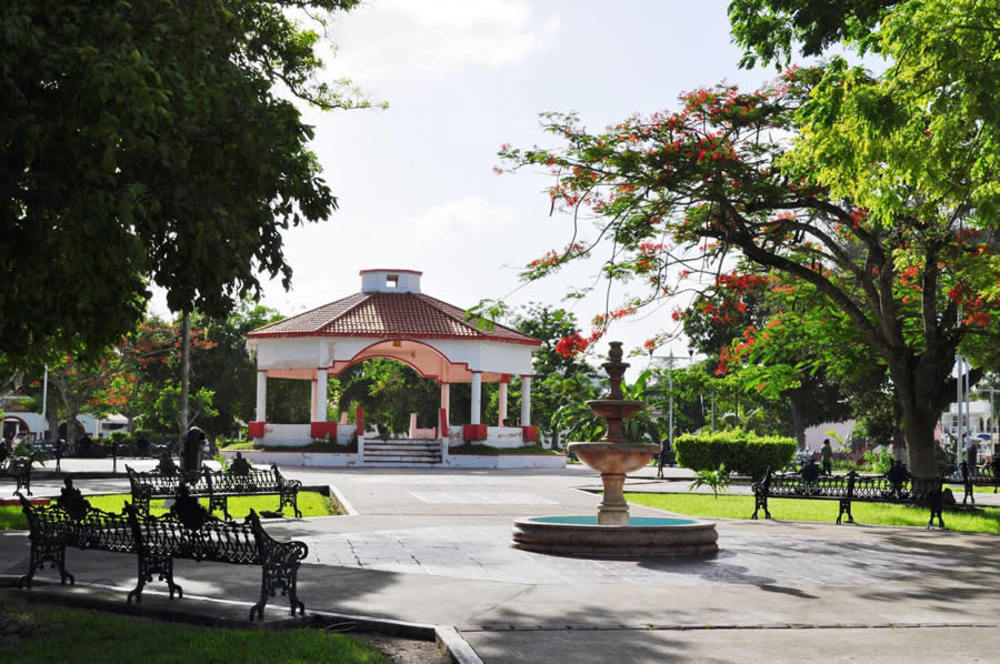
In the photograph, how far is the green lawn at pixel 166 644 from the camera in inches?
260

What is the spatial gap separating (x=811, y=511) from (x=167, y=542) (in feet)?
49.7

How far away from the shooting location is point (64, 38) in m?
7.88

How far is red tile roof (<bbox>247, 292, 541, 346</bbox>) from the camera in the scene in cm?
4066

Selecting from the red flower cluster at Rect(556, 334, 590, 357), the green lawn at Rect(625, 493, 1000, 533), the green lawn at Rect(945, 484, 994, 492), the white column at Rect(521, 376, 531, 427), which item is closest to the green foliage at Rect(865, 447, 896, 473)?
the green lawn at Rect(945, 484, 994, 492)

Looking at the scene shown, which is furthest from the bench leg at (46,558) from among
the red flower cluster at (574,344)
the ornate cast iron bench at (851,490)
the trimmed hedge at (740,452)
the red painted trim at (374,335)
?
the red painted trim at (374,335)

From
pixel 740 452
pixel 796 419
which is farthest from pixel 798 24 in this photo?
pixel 796 419

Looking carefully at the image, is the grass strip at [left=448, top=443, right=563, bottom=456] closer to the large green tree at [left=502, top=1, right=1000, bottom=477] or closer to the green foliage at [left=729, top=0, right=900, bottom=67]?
the large green tree at [left=502, top=1, right=1000, bottom=477]

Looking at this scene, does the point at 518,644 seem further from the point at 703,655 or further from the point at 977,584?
the point at 977,584

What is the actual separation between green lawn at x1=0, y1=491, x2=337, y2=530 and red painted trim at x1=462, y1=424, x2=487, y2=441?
17.6 meters

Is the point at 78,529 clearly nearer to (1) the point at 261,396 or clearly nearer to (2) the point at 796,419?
(1) the point at 261,396

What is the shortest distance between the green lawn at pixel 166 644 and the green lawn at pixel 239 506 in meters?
9.10

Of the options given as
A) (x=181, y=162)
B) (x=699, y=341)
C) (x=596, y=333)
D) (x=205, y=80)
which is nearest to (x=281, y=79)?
(x=596, y=333)

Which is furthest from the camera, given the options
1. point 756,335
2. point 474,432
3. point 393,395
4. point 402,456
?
point 393,395

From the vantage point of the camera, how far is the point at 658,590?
974 cm
